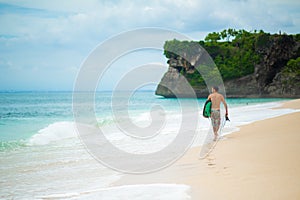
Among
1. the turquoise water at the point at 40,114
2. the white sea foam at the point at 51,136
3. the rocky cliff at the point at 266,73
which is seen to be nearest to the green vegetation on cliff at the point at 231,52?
the rocky cliff at the point at 266,73

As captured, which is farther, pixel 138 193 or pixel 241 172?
pixel 241 172

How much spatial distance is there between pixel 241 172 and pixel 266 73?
2384 inches

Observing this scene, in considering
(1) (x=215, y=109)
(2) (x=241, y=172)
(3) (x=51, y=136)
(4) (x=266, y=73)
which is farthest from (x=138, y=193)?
(4) (x=266, y=73)

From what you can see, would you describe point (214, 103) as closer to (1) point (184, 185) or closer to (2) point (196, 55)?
(1) point (184, 185)

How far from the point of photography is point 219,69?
209 ft

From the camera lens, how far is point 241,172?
477 centimetres

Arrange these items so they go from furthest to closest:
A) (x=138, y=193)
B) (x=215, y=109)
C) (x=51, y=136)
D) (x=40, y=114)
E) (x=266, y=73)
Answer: (x=266, y=73) < (x=40, y=114) < (x=51, y=136) < (x=215, y=109) < (x=138, y=193)

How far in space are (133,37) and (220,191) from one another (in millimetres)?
8712

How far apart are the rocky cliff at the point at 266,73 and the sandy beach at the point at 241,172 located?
5369 cm

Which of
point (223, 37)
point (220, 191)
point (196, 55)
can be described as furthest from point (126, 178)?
point (223, 37)

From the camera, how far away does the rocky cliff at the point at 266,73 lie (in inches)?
2235

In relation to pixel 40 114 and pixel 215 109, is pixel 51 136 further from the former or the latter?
pixel 40 114

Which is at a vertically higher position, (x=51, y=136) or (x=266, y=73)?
(x=266, y=73)

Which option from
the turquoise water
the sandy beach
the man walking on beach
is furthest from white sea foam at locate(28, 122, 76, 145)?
the sandy beach
